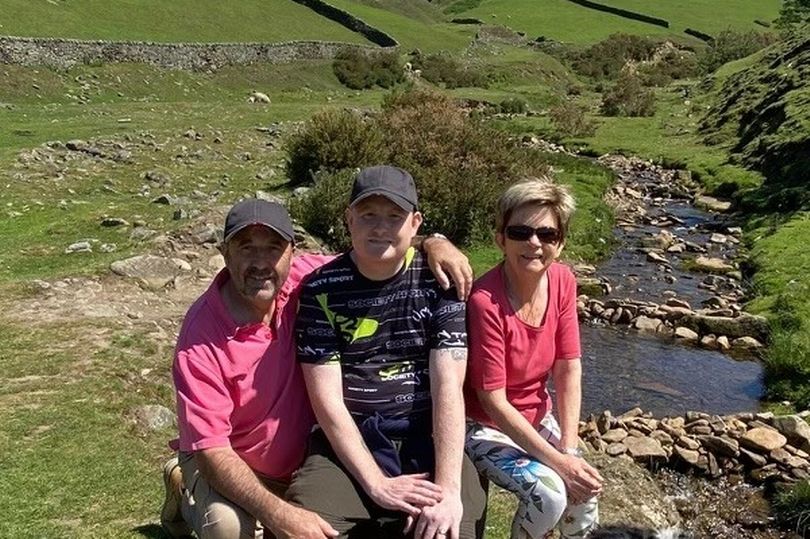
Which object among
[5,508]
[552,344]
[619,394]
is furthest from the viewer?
[619,394]

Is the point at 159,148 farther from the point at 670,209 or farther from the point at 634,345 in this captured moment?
the point at 670,209

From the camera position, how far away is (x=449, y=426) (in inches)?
195

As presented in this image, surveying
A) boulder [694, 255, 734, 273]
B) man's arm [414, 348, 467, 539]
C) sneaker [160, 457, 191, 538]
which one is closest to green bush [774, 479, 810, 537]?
man's arm [414, 348, 467, 539]

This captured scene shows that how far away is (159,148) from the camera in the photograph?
23.2 m

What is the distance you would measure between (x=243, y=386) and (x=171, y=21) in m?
53.3

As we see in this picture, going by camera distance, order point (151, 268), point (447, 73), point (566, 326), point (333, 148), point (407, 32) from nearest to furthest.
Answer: point (566, 326), point (151, 268), point (333, 148), point (447, 73), point (407, 32)

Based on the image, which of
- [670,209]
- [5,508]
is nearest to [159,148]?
[670,209]

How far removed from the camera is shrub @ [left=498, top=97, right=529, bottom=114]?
50531 millimetres

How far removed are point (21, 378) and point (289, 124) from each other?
22.5 metres

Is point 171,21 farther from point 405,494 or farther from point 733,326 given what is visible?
point 405,494

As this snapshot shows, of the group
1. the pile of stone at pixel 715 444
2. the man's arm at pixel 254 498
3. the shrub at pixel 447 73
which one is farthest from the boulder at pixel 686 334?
the shrub at pixel 447 73

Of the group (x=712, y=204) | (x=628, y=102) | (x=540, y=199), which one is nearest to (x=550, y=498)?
(x=540, y=199)

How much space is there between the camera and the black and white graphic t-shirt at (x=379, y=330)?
4.96 metres

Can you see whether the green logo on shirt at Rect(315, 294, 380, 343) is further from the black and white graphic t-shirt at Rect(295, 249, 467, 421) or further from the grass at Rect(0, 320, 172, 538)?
the grass at Rect(0, 320, 172, 538)
